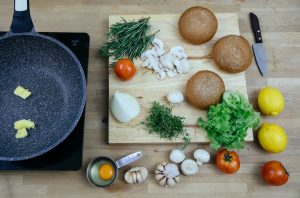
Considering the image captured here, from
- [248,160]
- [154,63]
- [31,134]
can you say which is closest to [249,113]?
[248,160]

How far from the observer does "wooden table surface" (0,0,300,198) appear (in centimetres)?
102

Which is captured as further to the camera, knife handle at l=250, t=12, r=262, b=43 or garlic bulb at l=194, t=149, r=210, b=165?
knife handle at l=250, t=12, r=262, b=43

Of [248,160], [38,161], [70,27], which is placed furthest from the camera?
[70,27]

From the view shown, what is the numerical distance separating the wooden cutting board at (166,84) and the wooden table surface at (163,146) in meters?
0.04

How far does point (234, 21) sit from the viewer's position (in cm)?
116

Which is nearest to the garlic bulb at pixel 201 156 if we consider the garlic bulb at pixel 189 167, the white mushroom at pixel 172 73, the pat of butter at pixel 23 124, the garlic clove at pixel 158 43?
the garlic bulb at pixel 189 167

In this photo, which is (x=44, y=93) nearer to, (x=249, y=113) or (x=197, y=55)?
(x=197, y=55)

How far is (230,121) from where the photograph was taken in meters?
1.03

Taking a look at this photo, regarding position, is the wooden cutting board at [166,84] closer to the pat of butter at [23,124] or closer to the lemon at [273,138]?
the lemon at [273,138]

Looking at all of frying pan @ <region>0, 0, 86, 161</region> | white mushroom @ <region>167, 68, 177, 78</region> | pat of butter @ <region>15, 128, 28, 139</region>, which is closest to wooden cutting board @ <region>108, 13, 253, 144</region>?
white mushroom @ <region>167, 68, 177, 78</region>

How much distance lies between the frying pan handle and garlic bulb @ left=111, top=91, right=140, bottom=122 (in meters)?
0.30

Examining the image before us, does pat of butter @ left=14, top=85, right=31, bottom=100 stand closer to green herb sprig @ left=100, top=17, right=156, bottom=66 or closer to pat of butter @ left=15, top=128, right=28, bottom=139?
pat of butter @ left=15, top=128, right=28, bottom=139

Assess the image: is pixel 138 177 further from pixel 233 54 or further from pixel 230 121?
pixel 233 54

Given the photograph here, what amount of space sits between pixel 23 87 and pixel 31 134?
145 millimetres
